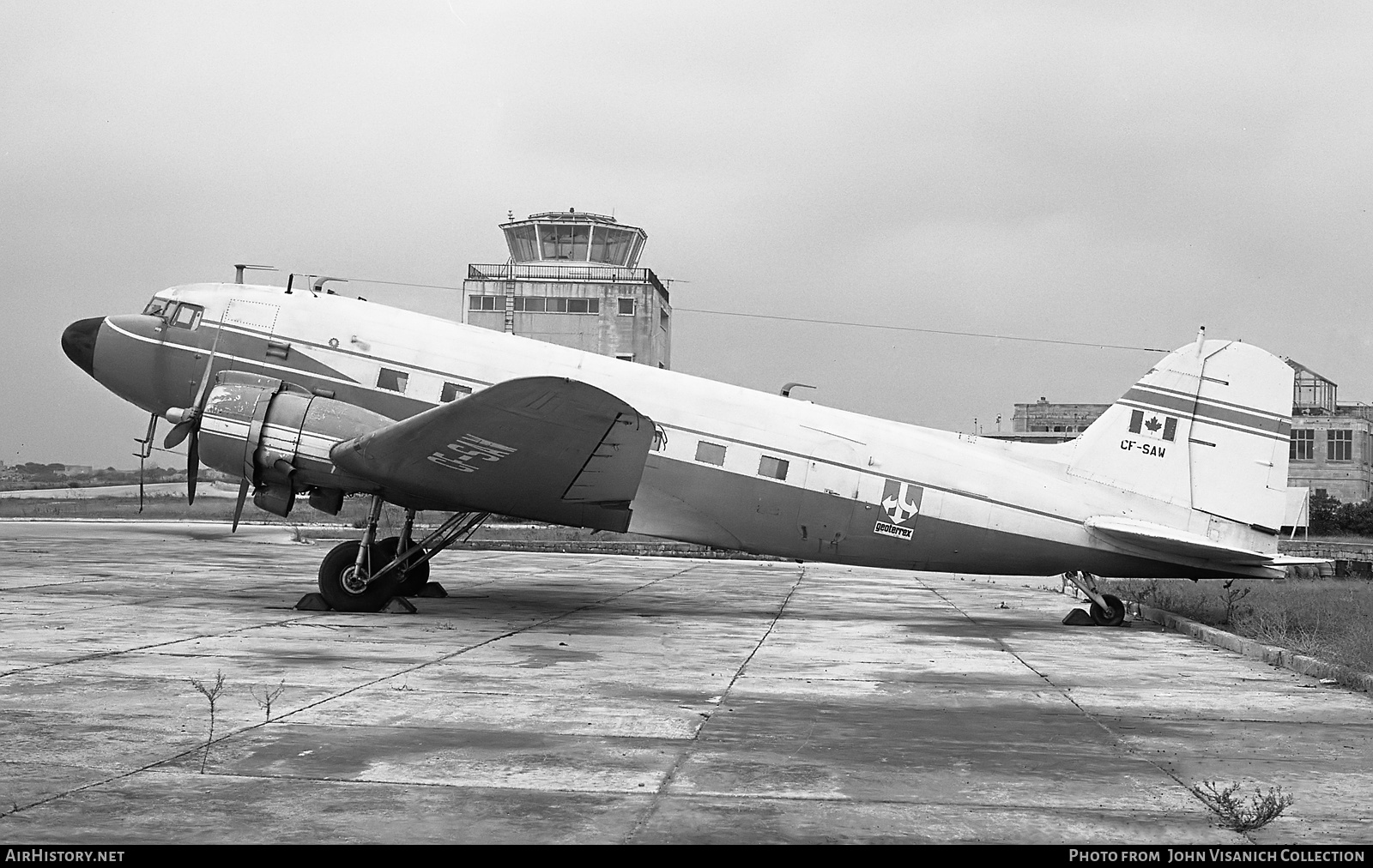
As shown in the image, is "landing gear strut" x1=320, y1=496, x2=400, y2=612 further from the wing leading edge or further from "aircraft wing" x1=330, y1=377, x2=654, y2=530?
the wing leading edge

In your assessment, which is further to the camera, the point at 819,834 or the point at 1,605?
the point at 1,605

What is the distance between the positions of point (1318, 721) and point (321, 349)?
12226 millimetres

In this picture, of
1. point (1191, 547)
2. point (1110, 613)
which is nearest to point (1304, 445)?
point (1110, 613)

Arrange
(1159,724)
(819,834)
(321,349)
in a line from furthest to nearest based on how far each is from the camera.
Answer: (321,349) → (1159,724) → (819,834)

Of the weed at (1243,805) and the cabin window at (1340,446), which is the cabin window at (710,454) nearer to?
the weed at (1243,805)

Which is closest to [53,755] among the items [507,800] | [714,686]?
[507,800]

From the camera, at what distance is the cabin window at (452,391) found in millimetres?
15500

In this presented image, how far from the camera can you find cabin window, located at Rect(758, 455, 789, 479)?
15.7 meters

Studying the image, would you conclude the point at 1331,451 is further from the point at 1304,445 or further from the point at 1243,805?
the point at 1243,805

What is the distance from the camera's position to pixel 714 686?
999 cm

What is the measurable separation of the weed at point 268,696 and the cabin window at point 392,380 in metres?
6.78

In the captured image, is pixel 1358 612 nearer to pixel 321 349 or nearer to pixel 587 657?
pixel 587 657

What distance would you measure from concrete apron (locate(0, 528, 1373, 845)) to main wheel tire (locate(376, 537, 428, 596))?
0.77m

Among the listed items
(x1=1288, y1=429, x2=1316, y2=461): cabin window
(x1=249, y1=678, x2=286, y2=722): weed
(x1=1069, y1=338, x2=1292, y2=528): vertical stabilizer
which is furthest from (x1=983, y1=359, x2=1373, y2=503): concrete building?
(x1=249, y1=678, x2=286, y2=722): weed
